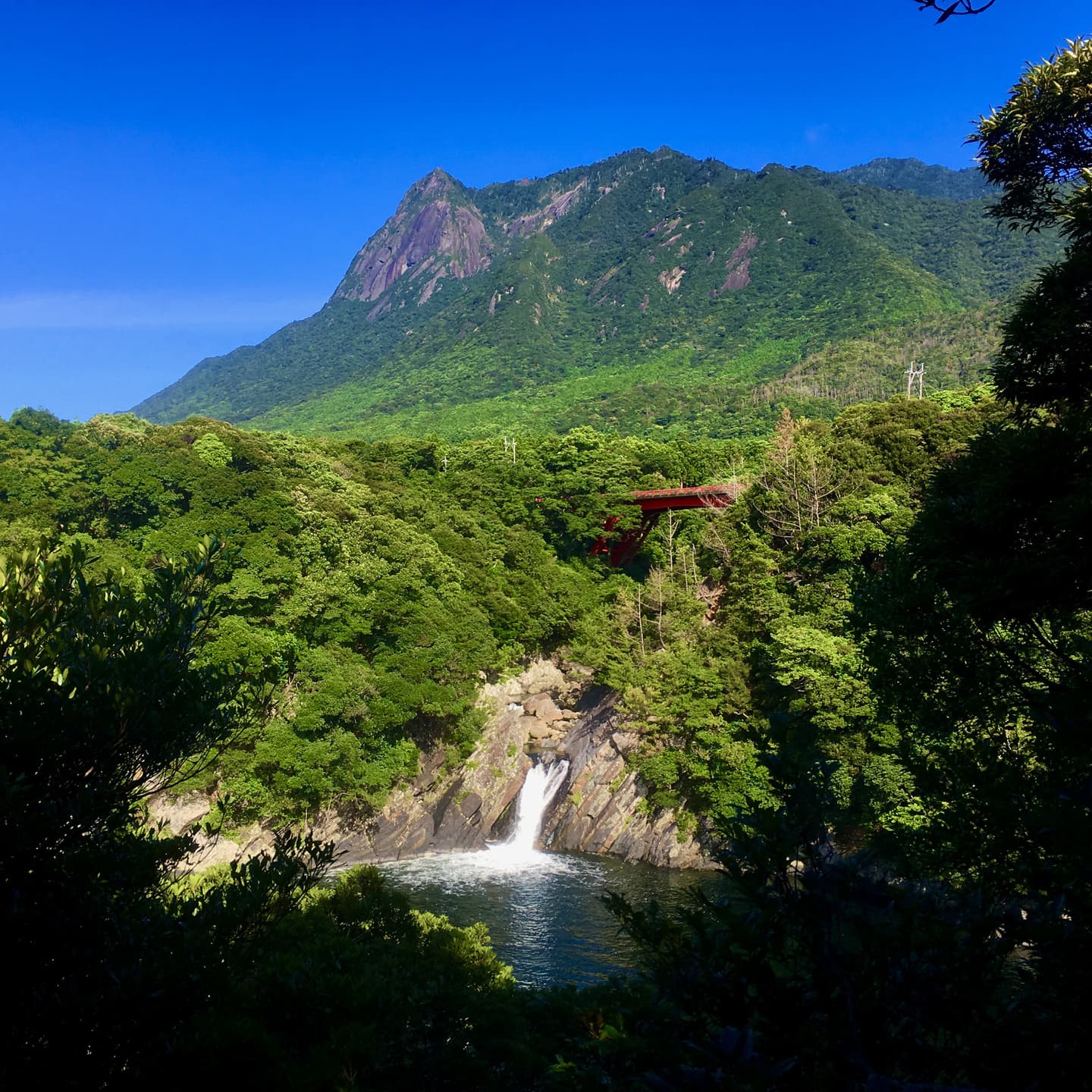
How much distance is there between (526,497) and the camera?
1864 inches

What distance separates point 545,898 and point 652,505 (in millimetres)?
24071

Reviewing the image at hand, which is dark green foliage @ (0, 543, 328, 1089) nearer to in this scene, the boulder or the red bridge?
the boulder

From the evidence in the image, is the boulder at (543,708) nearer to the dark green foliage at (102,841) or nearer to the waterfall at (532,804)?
the waterfall at (532,804)

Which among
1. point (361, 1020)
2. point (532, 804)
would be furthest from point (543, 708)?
point (361, 1020)

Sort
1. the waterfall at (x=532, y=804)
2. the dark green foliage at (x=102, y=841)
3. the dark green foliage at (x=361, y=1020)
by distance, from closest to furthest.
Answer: the dark green foliage at (x=102, y=841) < the dark green foliage at (x=361, y=1020) < the waterfall at (x=532, y=804)

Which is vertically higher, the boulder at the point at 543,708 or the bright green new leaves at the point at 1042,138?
the bright green new leaves at the point at 1042,138

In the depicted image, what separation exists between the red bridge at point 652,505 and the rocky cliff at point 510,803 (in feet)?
40.2

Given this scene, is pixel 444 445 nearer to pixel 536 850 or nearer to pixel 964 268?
pixel 536 850

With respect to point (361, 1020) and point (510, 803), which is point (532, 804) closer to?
point (510, 803)

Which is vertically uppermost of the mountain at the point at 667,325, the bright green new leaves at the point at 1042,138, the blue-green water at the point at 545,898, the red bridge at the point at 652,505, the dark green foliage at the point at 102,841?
the mountain at the point at 667,325

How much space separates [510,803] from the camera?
32.2 m

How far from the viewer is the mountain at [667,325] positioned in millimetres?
96750

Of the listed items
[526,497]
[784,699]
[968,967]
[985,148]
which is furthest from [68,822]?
[526,497]

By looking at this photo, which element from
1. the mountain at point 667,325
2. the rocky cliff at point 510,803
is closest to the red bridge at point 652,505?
the rocky cliff at point 510,803
